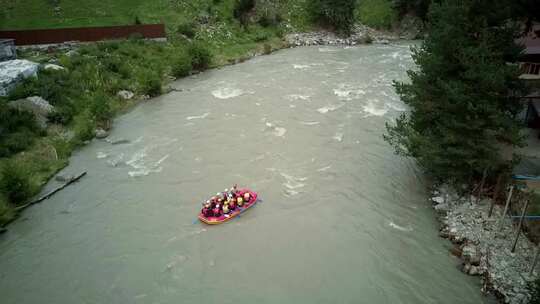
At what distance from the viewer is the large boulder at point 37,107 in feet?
70.9

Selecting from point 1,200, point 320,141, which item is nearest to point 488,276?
point 320,141

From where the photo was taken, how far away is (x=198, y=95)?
2800 centimetres

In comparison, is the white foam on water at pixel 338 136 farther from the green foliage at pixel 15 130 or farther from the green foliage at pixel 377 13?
the green foliage at pixel 377 13

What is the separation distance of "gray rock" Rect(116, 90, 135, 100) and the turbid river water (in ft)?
9.78

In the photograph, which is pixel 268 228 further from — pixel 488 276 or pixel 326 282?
pixel 488 276

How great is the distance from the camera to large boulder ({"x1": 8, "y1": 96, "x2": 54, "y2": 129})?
2161 cm

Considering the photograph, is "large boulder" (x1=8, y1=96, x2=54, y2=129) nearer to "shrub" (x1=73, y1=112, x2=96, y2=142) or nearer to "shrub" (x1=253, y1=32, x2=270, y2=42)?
"shrub" (x1=73, y1=112, x2=96, y2=142)

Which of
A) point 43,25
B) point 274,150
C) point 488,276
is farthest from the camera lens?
point 43,25

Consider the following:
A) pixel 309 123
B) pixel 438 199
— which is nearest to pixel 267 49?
pixel 309 123

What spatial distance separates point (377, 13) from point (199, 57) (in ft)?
89.6

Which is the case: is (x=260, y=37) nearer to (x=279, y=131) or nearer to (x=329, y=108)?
(x=329, y=108)

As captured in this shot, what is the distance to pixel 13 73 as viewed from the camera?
2344 cm

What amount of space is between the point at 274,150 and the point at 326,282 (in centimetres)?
916

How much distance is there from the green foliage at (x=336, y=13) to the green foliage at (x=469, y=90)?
106ft
